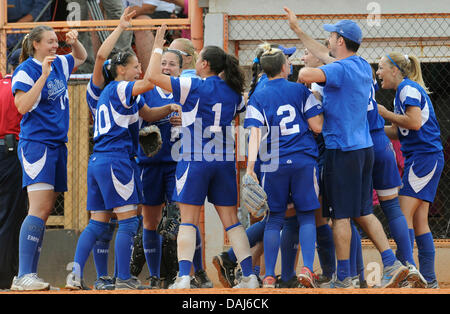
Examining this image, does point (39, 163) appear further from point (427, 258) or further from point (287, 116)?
point (427, 258)

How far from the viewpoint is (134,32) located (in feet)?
28.6

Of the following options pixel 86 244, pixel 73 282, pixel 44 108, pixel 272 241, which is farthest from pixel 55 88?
pixel 272 241

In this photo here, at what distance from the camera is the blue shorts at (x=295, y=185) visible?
5473 mm

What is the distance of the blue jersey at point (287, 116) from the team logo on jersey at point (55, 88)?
62.1 inches

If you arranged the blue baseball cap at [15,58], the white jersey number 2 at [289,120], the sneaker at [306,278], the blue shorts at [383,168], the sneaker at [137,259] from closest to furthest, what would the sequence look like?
the sneaker at [306,278], the white jersey number 2 at [289,120], the blue shorts at [383,168], the sneaker at [137,259], the blue baseball cap at [15,58]

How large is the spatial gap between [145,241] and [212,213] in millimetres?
1750

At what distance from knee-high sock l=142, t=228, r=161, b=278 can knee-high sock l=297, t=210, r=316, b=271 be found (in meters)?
1.46

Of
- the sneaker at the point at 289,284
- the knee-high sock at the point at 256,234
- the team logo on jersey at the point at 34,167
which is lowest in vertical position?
the sneaker at the point at 289,284

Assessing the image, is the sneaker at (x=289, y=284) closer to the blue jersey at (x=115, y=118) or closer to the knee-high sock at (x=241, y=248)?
the knee-high sock at (x=241, y=248)

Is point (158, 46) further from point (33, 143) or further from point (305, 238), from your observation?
point (305, 238)

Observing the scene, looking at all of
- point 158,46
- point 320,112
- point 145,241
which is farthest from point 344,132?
point 145,241

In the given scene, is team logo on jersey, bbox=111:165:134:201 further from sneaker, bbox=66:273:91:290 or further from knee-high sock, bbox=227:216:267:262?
knee-high sock, bbox=227:216:267:262

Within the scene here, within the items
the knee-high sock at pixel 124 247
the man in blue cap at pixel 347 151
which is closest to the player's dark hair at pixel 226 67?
the man in blue cap at pixel 347 151
